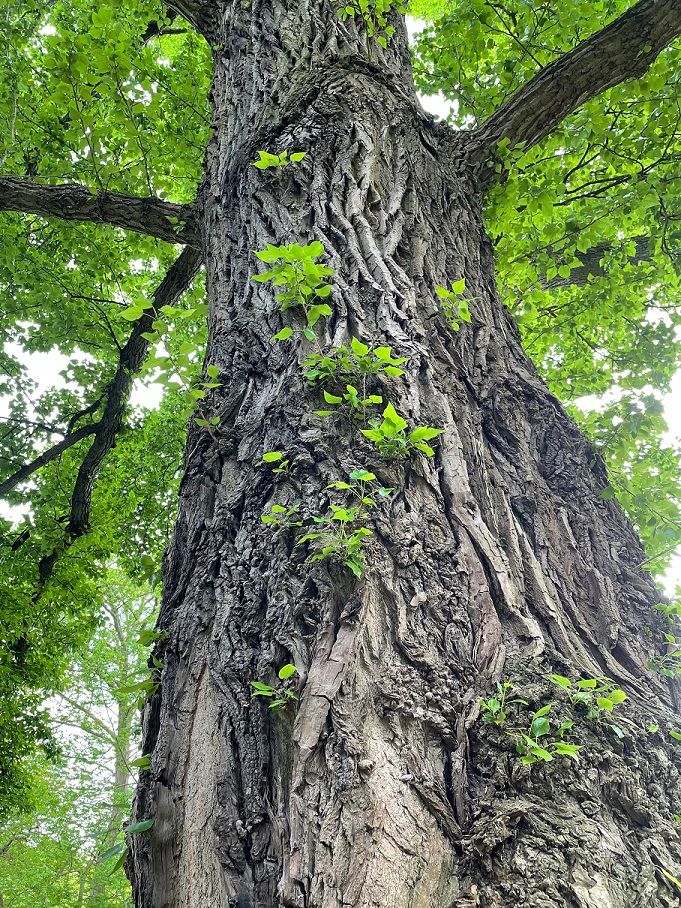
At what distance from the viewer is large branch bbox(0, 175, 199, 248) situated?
355 cm

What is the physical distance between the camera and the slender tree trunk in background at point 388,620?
1224 mm

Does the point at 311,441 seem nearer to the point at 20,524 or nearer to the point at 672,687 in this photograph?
the point at 672,687

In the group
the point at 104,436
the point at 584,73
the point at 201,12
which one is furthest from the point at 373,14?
the point at 104,436

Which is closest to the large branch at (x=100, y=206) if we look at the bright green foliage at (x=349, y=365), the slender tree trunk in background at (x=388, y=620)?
the slender tree trunk in background at (x=388, y=620)

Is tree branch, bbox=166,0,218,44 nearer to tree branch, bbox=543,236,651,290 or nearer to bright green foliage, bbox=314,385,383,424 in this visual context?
bright green foliage, bbox=314,385,383,424

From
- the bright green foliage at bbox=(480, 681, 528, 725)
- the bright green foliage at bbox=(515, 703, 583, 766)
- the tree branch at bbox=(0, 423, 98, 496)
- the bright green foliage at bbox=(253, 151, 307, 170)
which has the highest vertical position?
the tree branch at bbox=(0, 423, 98, 496)

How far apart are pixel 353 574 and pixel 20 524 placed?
7.17 meters

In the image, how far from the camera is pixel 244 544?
170cm

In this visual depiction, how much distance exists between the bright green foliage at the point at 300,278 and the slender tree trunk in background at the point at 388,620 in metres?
0.09

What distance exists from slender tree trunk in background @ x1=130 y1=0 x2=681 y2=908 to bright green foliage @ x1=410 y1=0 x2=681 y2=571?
982 mm

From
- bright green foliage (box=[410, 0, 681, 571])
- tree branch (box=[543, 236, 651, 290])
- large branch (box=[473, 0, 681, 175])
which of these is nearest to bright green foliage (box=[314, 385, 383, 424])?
bright green foliage (box=[410, 0, 681, 571])

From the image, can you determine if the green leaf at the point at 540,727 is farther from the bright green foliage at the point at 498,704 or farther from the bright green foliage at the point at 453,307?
the bright green foliage at the point at 453,307

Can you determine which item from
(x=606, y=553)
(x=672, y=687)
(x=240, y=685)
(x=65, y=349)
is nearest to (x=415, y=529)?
(x=240, y=685)

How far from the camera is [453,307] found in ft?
7.41
